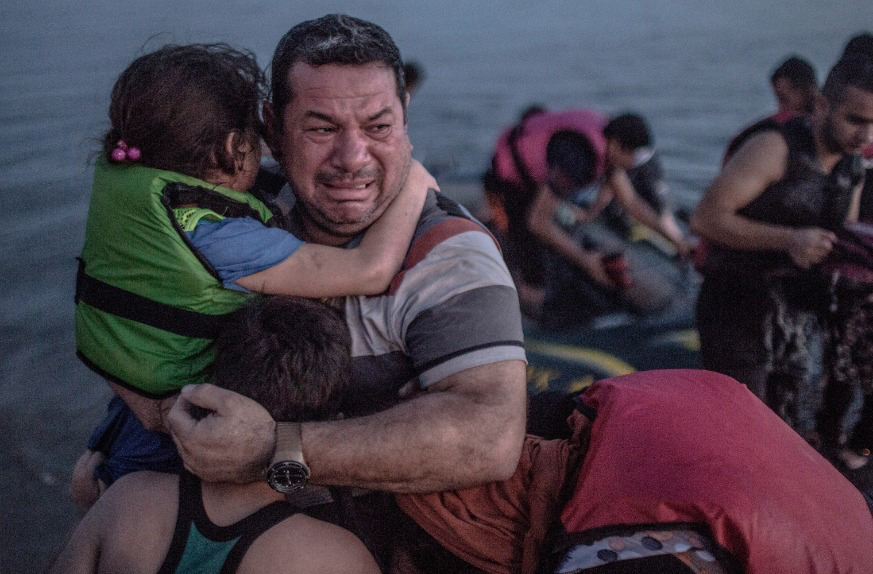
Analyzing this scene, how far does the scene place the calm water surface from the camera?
4938 millimetres

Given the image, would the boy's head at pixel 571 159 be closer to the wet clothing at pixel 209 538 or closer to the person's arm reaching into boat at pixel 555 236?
the person's arm reaching into boat at pixel 555 236

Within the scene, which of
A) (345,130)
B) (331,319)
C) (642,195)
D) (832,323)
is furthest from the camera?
(642,195)

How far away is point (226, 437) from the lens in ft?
5.98

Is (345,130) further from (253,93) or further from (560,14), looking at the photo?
(560,14)

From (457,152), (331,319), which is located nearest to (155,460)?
(331,319)

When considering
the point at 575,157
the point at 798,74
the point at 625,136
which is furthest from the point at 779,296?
the point at 798,74

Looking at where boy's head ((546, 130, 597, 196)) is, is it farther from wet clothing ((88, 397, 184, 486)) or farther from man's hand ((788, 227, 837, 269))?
wet clothing ((88, 397, 184, 486))

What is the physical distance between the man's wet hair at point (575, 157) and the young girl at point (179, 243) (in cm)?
320

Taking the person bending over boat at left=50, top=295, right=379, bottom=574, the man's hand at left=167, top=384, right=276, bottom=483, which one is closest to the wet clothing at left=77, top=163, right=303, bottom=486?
the person bending over boat at left=50, top=295, right=379, bottom=574

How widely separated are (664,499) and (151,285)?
4.29ft

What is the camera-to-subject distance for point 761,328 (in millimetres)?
3664

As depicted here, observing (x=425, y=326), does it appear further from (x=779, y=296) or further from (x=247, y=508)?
(x=779, y=296)

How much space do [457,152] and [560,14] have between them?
22.2 m

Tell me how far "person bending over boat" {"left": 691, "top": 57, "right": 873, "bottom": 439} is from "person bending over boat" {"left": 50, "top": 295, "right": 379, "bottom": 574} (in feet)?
7.32
